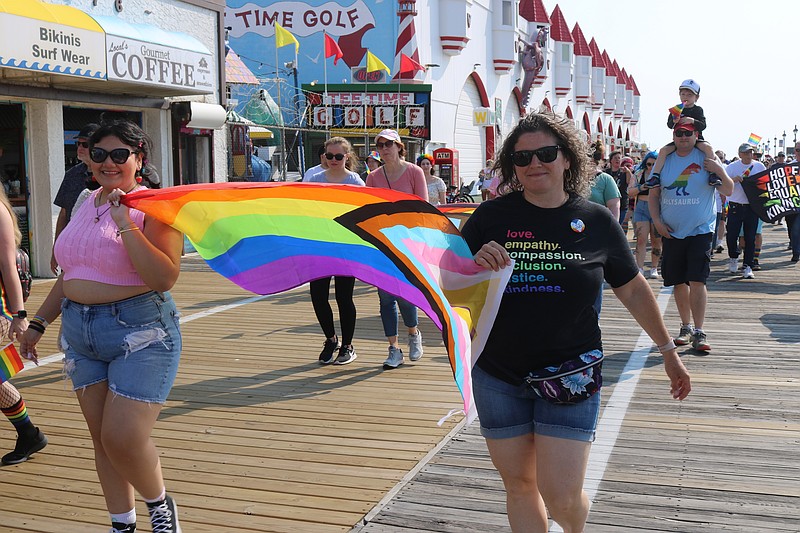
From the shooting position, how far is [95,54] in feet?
43.1

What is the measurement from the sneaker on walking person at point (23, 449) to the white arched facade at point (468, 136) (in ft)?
120

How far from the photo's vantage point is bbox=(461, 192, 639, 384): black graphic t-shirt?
124 inches

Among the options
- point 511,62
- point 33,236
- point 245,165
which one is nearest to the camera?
point 33,236

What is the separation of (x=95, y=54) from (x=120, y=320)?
10.8 m

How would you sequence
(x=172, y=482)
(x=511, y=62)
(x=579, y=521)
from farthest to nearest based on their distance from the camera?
(x=511, y=62) → (x=172, y=482) → (x=579, y=521)

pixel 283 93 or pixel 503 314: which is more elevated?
pixel 283 93

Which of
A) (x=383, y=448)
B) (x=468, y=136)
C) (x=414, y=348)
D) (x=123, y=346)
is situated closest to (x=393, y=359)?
(x=414, y=348)

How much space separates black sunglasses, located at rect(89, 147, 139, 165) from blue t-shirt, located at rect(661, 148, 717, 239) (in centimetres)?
555

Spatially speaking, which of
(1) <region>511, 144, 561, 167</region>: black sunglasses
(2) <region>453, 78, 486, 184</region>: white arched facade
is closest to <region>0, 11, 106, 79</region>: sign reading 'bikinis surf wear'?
(1) <region>511, 144, 561, 167</region>: black sunglasses

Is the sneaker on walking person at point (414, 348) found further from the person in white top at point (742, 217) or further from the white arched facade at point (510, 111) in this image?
the white arched facade at point (510, 111)

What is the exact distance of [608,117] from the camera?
292 feet

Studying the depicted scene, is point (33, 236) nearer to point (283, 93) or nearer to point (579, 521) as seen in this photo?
point (579, 521)

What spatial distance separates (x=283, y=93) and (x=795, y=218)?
23.8 m

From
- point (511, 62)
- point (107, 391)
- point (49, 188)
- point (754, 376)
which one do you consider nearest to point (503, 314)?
point (107, 391)
